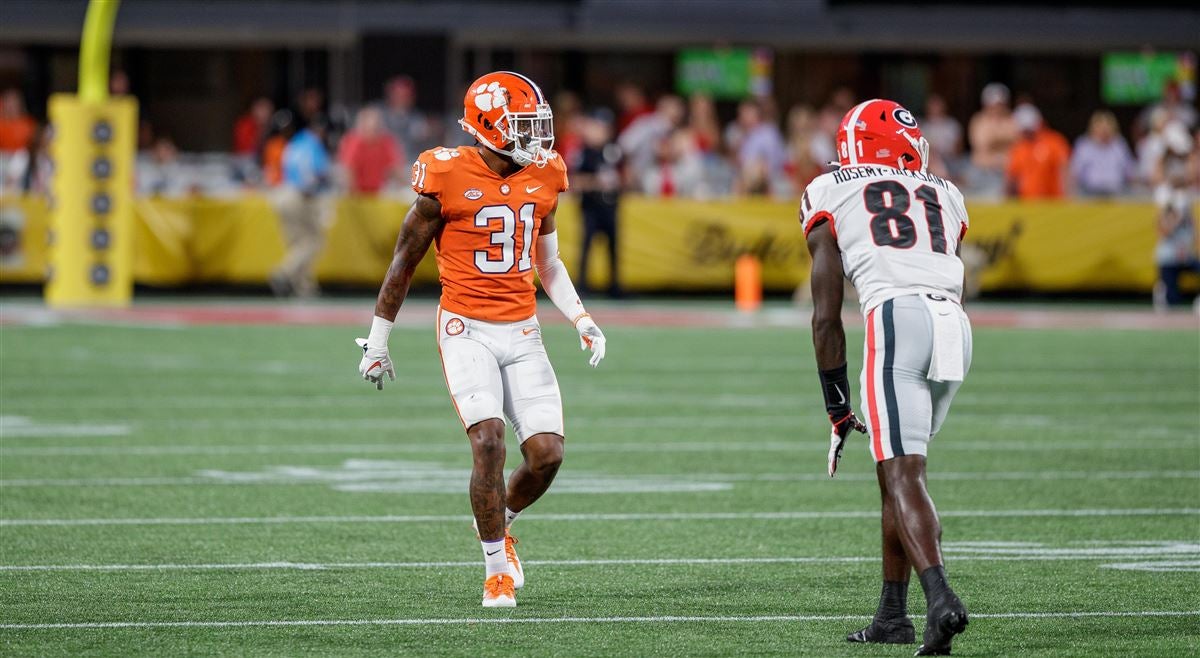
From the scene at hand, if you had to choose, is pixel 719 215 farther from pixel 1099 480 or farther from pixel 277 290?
pixel 1099 480

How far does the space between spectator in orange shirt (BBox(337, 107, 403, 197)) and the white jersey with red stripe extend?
56.1 feet

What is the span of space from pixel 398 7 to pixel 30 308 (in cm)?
908

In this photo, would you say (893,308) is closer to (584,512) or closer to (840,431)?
(840,431)

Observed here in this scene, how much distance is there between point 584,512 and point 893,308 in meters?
3.28

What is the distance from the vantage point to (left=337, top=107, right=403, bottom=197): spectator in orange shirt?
76.2ft

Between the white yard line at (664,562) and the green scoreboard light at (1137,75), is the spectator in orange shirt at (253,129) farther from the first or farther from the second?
the white yard line at (664,562)

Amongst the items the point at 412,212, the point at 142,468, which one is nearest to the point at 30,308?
the point at 142,468

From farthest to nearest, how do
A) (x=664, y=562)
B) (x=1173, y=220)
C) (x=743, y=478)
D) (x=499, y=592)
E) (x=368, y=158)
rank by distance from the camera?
(x=368, y=158), (x=1173, y=220), (x=743, y=478), (x=664, y=562), (x=499, y=592)

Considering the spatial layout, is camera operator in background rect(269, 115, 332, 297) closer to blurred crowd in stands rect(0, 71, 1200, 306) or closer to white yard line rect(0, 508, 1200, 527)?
blurred crowd in stands rect(0, 71, 1200, 306)

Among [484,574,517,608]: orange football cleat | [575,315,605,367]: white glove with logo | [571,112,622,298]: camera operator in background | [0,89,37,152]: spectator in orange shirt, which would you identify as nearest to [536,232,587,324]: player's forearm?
[575,315,605,367]: white glove with logo

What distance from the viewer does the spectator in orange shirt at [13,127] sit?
2488 cm

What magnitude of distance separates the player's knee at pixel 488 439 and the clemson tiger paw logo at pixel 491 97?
109 cm

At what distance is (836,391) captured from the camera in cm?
629

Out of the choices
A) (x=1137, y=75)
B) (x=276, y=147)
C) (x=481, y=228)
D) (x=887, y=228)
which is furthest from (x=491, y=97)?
(x=1137, y=75)
